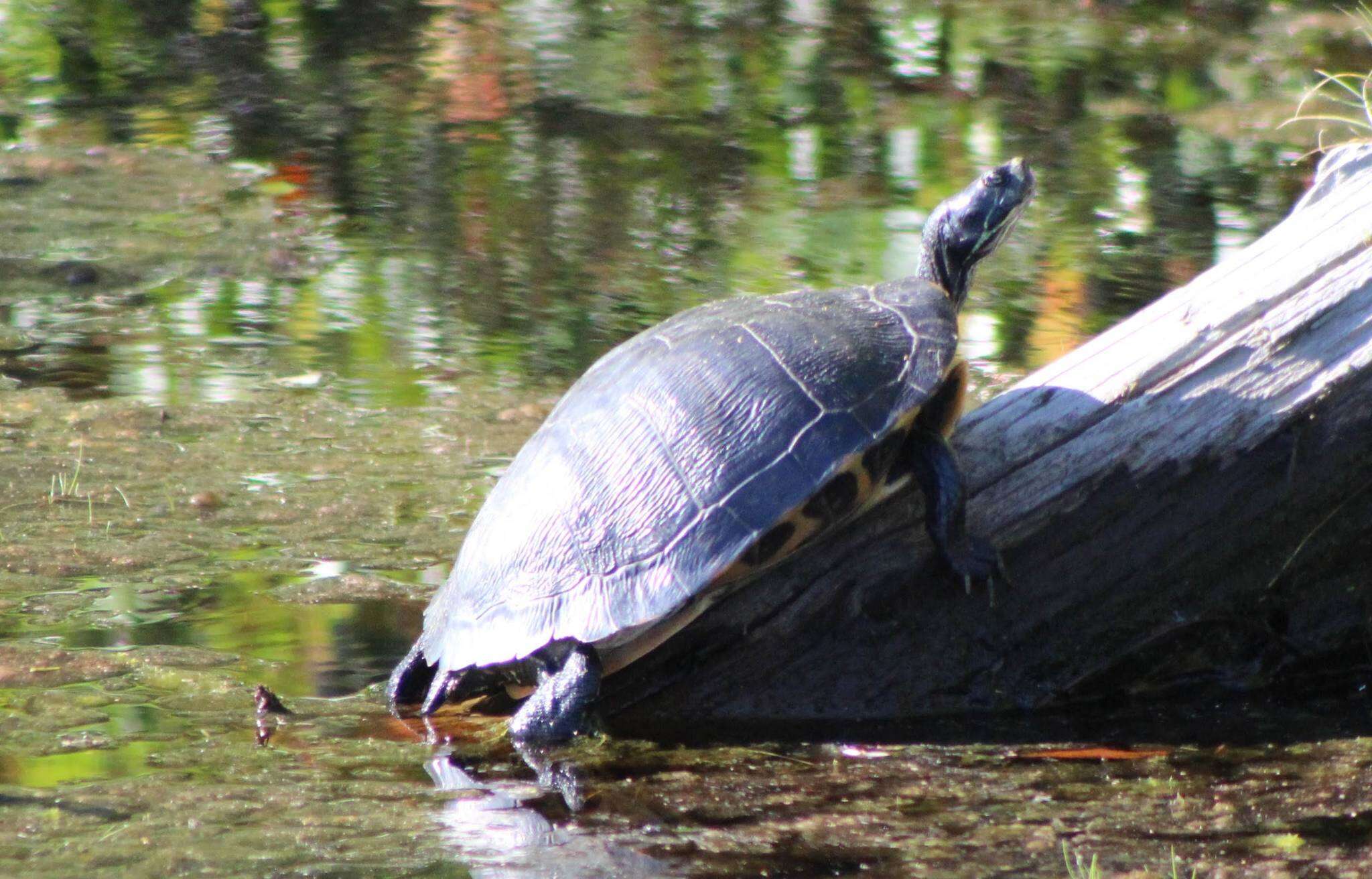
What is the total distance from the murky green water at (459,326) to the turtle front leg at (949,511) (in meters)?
0.36

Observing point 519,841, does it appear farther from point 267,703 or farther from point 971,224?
point 971,224

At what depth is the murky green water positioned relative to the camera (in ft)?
9.14

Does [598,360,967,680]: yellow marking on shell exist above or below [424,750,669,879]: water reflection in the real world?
above

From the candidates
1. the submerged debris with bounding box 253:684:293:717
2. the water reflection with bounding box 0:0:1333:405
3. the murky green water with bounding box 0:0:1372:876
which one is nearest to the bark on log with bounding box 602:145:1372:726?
the murky green water with bounding box 0:0:1372:876

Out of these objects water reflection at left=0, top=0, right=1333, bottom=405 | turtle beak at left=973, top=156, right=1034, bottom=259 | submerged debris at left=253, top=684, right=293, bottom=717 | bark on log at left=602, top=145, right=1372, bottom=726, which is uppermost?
turtle beak at left=973, top=156, right=1034, bottom=259

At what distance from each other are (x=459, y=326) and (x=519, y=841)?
3749 millimetres

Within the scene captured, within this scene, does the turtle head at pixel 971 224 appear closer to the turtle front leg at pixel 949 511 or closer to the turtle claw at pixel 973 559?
the turtle front leg at pixel 949 511

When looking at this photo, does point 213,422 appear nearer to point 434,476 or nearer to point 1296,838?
point 434,476

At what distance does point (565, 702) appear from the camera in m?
3.14

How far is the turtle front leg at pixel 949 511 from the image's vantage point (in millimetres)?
3098

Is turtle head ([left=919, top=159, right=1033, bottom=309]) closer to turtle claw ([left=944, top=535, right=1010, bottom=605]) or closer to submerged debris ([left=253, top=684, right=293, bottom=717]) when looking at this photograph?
turtle claw ([left=944, top=535, right=1010, bottom=605])

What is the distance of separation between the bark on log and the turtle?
0.37ft

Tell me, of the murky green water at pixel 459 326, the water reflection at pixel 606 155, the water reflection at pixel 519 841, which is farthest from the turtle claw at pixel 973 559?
the water reflection at pixel 606 155

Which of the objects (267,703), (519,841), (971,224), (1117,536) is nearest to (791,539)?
(1117,536)
